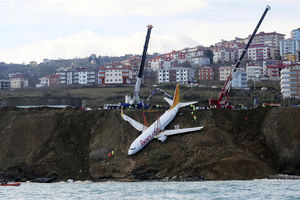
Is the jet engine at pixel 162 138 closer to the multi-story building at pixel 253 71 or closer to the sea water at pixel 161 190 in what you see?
the sea water at pixel 161 190

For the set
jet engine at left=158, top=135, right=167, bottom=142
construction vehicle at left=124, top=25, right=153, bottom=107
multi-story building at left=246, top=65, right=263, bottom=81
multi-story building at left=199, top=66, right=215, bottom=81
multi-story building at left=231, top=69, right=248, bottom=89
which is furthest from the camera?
multi-story building at left=199, top=66, right=215, bottom=81

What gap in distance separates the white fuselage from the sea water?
745 centimetres

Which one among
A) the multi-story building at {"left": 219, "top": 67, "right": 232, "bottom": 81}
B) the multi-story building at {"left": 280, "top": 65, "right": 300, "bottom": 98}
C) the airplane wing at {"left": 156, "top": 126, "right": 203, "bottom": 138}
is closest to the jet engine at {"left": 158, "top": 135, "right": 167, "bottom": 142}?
the airplane wing at {"left": 156, "top": 126, "right": 203, "bottom": 138}

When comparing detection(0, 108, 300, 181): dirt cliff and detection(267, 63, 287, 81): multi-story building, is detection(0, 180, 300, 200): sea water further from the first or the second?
detection(267, 63, 287, 81): multi-story building

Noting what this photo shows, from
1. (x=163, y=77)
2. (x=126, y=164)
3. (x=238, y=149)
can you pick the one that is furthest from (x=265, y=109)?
(x=163, y=77)

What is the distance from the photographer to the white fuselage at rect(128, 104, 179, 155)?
71375 millimetres

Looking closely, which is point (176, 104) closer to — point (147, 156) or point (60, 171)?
point (147, 156)

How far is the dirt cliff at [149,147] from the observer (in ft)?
224

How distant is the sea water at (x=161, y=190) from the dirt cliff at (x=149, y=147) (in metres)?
4.57

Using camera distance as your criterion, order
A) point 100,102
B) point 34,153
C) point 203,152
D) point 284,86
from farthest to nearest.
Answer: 1. point 284,86
2. point 100,102
3. point 34,153
4. point 203,152

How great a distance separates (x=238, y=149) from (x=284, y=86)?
82597 millimetres

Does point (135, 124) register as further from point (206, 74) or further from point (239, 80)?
point (206, 74)

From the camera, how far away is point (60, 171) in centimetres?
7119

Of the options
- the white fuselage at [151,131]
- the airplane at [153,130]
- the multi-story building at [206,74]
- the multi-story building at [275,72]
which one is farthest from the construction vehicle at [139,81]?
the multi-story building at [275,72]
